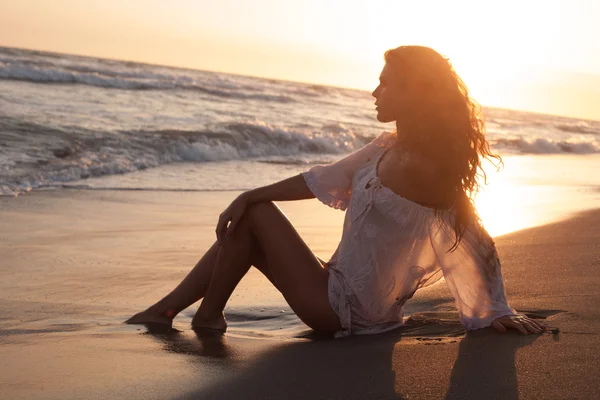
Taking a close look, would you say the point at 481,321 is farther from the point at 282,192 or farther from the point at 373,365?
the point at 282,192

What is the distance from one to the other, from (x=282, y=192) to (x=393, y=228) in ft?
1.99

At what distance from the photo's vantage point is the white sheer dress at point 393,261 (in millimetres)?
3652

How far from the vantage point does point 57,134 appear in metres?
13.5

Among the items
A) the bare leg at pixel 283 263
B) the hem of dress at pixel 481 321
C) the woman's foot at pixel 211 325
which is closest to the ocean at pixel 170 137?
the woman's foot at pixel 211 325

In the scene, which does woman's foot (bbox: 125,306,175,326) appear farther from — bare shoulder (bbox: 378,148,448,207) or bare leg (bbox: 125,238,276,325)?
bare shoulder (bbox: 378,148,448,207)

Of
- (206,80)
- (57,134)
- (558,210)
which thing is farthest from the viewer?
(206,80)

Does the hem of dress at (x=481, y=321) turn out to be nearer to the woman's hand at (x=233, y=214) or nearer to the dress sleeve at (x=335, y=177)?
the dress sleeve at (x=335, y=177)

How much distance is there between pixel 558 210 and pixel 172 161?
712 cm

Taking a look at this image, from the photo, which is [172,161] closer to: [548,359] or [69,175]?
[69,175]

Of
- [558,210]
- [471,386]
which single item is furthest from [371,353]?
[558,210]

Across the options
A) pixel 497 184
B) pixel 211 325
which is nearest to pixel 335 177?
pixel 211 325

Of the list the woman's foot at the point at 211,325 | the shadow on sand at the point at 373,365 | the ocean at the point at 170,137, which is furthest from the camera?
the ocean at the point at 170,137

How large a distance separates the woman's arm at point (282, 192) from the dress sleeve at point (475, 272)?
2.33ft

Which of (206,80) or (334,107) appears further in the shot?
(206,80)
